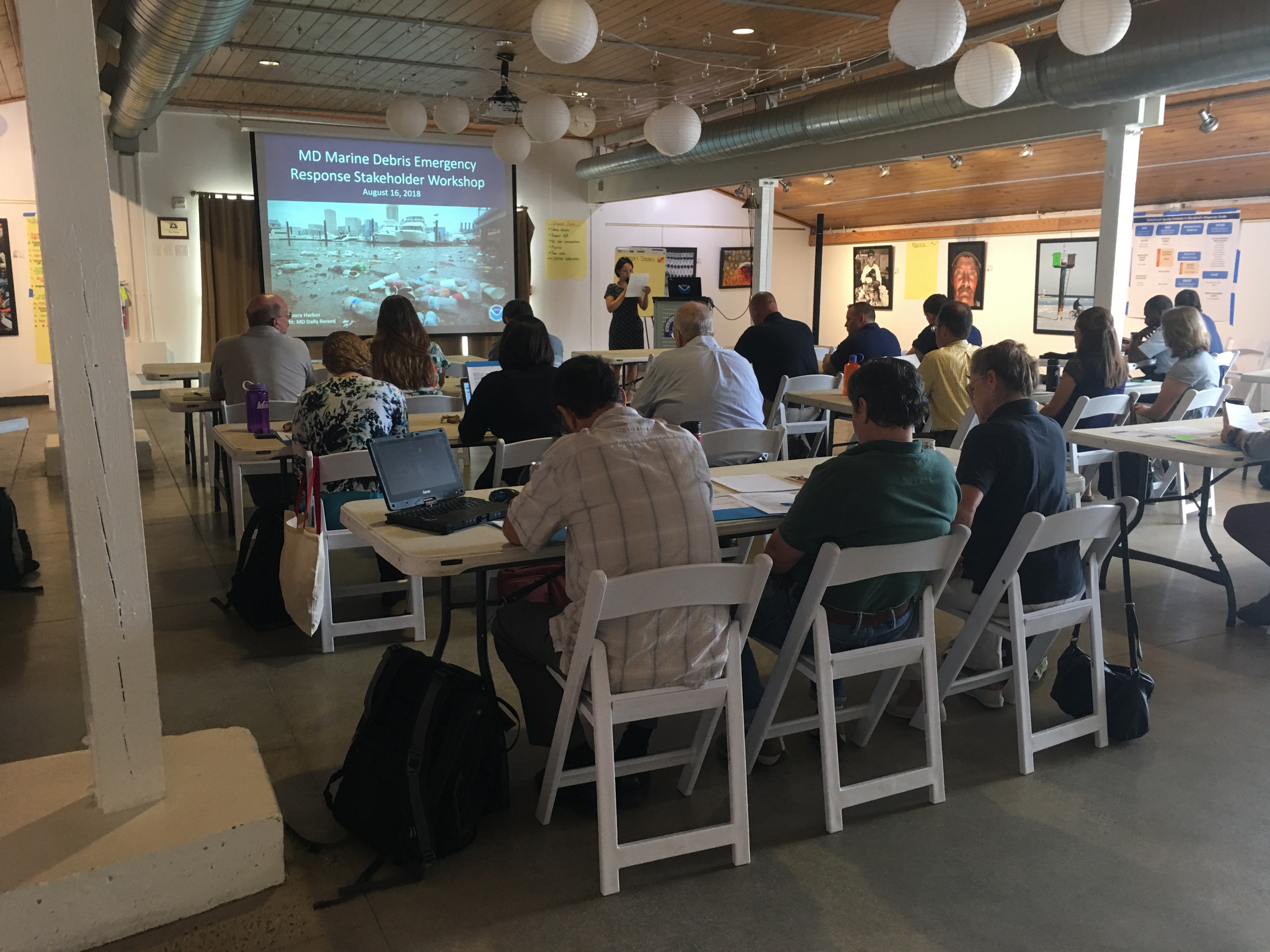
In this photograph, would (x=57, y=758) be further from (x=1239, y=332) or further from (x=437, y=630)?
(x=1239, y=332)

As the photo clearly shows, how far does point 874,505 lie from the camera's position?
243cm

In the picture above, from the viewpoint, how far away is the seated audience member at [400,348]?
473 centimetres

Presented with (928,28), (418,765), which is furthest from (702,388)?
(418,765)

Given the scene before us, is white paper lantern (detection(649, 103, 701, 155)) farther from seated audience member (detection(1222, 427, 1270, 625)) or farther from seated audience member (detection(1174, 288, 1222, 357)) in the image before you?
seated audience member (detection(1222, 427, 1270, 625))

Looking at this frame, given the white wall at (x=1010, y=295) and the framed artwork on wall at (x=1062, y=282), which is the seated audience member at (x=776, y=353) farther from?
the framed artwork on wall at (x=1062, y=282)

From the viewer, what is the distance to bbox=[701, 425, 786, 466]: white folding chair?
12.9 feet

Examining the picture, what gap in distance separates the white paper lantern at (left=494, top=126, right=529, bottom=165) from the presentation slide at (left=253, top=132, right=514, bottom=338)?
441 cm

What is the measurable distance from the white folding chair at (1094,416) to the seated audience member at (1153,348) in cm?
118

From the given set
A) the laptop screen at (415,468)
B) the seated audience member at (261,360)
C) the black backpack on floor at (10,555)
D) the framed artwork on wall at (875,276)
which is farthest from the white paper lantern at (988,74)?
the framed artwork on wall at (875,276)

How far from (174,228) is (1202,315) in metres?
10.2

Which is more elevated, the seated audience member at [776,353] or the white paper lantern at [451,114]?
the white paper lantern at [451,114]

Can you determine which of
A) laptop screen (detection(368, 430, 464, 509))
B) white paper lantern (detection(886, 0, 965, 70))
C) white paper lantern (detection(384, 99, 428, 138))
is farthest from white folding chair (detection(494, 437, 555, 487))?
white paper lantern (detection(384, 99, 428, 138))

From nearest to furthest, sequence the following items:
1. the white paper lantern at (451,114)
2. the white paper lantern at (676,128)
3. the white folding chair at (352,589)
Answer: the white folding chair at (352,589) < the white paper lantern at (676,128) < the white paper lantern at (451,114)

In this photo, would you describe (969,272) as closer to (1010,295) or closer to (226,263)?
(1010,295)
